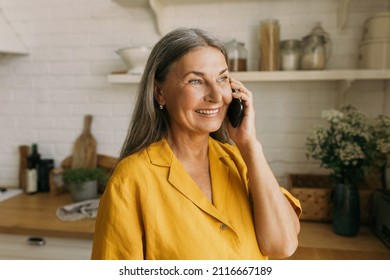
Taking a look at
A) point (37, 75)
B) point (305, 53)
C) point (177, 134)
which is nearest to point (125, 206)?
point (177, 134)

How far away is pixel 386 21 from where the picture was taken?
1.38 m

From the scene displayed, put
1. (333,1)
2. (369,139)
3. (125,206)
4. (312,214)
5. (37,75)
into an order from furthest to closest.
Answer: (37,75), (333,1), (312,214), (369,139), (125,206)

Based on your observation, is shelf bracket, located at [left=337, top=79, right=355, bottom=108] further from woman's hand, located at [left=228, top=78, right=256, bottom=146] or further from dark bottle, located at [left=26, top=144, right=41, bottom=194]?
dark bottle, located at [left=26, top=144, right=41, bottom=194]

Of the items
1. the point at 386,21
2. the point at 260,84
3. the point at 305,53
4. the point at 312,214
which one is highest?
the point at 386,21

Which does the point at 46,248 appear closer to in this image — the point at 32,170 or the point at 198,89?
the point at 32,170

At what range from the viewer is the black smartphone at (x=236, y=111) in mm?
859

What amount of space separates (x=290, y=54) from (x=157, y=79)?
84 cm

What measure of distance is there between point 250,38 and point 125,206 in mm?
1161

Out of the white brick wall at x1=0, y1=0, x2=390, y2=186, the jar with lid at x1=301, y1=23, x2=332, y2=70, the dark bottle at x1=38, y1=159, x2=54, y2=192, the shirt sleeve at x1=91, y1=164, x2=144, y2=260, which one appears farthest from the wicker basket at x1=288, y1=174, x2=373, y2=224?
the dark bottle at x1=38, y1=159, x2=54, y2=192

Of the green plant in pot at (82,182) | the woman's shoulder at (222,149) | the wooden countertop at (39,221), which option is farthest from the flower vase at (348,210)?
the green plant in pot at (82,182)

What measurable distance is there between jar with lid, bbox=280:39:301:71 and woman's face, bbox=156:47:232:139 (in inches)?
29.6

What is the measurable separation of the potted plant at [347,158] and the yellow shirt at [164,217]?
0.61 meters

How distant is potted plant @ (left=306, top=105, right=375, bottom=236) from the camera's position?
1.27 metres

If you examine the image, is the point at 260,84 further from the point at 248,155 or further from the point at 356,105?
the point at 248,155
